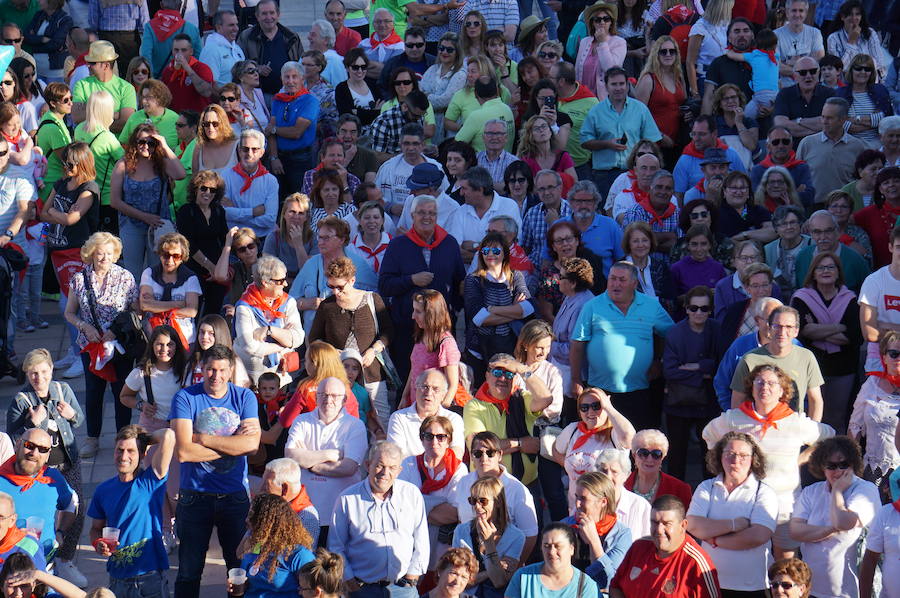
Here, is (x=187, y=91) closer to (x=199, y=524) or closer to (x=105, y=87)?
(x=105, y=87)

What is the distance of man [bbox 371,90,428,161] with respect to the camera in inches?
512

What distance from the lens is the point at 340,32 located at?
1574 cm

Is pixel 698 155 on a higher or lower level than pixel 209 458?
higher

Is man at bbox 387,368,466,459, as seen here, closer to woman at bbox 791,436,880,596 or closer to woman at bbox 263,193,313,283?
woman at bbox 791,436,880,596

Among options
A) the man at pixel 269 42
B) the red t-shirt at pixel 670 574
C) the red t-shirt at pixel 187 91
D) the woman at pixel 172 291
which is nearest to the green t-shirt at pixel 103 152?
the red t-shirt at pixel 187 91

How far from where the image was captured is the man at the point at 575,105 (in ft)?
43.4

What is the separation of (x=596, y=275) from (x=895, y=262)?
6.76 feet

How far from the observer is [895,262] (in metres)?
9.77

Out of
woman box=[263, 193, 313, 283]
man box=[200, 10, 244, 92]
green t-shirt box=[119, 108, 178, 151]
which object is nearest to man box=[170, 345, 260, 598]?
woman box=[263, 193, 313, 283]

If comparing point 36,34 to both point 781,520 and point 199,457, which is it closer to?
point 199,457

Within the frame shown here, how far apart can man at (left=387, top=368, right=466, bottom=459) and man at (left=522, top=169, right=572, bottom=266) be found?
8.49ft

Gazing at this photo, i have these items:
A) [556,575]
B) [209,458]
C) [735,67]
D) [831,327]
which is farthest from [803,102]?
[556,575]

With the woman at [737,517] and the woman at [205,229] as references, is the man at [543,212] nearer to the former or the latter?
the woman at [205,229]

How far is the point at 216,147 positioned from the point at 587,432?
15.8ft
